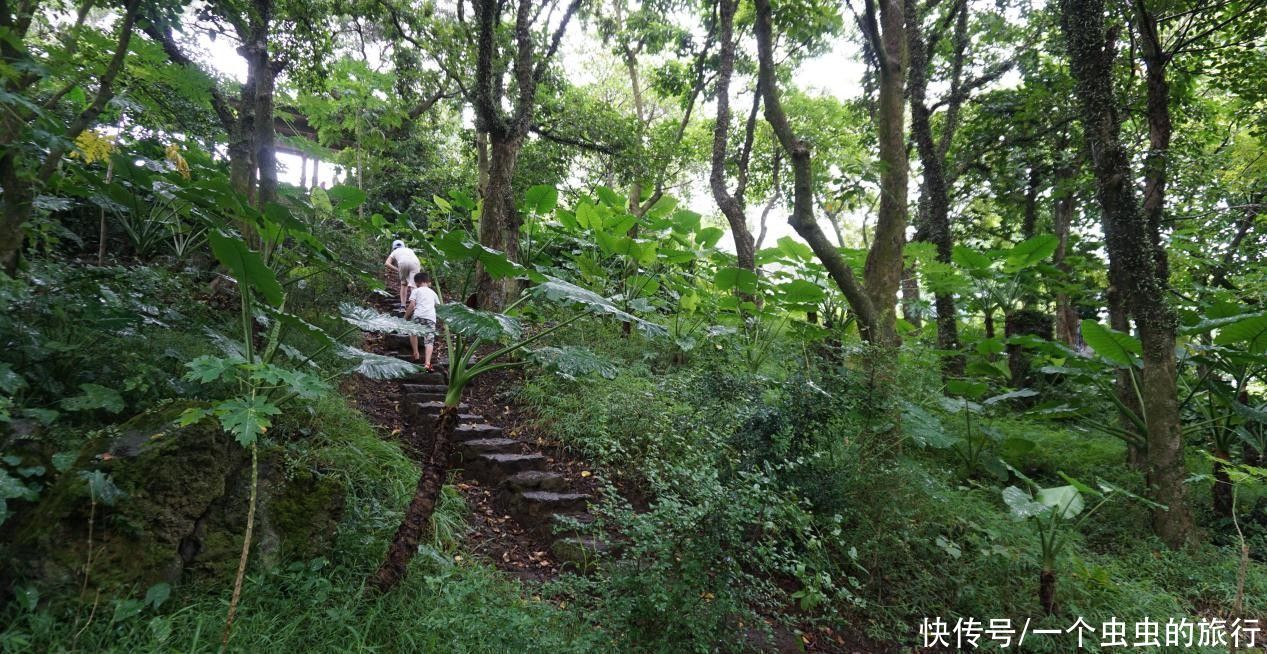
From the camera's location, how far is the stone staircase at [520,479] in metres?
3.59

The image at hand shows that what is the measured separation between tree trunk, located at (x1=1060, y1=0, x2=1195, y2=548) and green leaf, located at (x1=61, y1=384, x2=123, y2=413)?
20.8 ft

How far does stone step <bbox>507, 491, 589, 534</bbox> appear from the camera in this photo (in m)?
3.93

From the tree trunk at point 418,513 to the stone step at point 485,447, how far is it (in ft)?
6.18

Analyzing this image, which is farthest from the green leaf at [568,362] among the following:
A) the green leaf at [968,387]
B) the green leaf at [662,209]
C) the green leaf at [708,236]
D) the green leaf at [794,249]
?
the green leaf at [662,209]

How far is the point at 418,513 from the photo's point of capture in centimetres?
258

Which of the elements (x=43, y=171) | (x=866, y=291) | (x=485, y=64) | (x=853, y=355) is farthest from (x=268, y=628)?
(x=485, y=64)

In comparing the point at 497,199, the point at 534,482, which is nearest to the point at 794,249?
the point at 497,199

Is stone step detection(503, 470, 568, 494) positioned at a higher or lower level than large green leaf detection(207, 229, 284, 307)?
lower

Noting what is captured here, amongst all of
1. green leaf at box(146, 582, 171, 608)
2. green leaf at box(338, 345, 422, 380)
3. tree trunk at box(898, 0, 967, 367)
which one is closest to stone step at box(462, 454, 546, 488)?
green leaf at box(338, 345, 422, 380)

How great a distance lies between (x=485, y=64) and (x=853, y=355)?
14.8ft

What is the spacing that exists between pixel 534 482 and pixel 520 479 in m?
0.10

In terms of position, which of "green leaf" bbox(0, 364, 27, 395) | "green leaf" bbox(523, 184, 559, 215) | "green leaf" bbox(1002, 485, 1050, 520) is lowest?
"green leaf" bbox(1002, 485, 1050, 520)

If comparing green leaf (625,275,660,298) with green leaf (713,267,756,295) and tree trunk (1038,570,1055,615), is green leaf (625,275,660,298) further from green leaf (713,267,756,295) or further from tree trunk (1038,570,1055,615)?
tree trunk (1038,570,1055,615)

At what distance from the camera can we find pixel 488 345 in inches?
242
